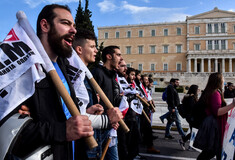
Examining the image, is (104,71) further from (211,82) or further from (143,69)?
(143,69)

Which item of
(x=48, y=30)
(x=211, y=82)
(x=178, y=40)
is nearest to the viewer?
(x=48, y=30)

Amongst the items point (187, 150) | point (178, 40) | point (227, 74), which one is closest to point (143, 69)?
point (178, 40)

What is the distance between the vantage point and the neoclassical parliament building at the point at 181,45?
1713 inches

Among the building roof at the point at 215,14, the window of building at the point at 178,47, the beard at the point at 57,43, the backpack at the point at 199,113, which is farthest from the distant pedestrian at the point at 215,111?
the building roof at the point at 215,14

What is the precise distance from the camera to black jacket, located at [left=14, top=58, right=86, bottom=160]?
1.03 m

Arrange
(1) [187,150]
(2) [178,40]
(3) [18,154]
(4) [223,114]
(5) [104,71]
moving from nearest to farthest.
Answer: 1. (3) [18,154]
2. (5) [104,71]
3. (4) [223,114]
4. (1) [187,150]
5. (2) [178,40]

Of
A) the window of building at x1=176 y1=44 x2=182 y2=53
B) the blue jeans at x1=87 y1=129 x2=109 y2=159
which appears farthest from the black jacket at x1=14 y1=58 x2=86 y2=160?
the window of building at x1=176 y1=44 x2=182 y2=53

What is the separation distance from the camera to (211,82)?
10.9 ft

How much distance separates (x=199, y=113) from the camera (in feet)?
11.1

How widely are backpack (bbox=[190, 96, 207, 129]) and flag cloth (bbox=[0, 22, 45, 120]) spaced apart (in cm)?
287

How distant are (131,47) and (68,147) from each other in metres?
48.6

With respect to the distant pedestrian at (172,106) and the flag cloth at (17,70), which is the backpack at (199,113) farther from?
the flag cloth at (17,70)

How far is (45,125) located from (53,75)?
289 millimetres

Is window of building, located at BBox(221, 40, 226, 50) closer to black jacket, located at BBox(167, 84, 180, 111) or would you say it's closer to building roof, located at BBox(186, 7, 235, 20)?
building roof, located at BBox(186, 7, 235, 20)
